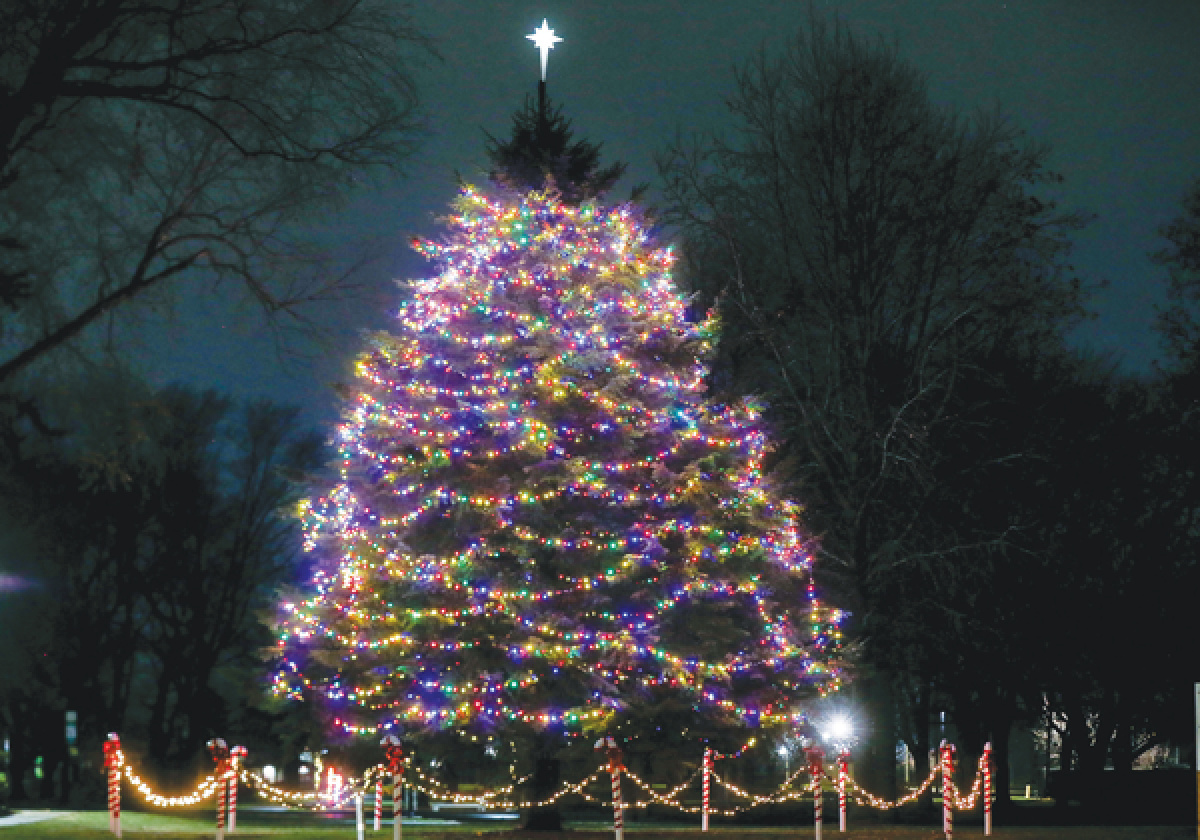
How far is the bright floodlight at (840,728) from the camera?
28.6m

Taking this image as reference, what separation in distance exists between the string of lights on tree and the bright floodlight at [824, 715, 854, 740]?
4356 mm

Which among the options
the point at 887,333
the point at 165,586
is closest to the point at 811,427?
the point at 887,333

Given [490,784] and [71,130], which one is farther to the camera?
[490,784]

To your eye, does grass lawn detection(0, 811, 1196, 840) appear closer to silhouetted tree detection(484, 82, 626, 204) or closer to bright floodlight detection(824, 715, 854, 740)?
bright floodlight detection(824, 715, 854, 740)

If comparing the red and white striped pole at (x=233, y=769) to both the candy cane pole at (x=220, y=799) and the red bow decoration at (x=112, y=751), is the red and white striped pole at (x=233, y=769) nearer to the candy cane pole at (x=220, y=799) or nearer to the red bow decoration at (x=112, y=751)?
the candy cane pole at (x=220, y=799)

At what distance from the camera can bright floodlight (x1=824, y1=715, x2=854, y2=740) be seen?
28.6 meters

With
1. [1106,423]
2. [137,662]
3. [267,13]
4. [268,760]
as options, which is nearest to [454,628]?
[267,13]

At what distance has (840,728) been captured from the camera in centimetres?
2972

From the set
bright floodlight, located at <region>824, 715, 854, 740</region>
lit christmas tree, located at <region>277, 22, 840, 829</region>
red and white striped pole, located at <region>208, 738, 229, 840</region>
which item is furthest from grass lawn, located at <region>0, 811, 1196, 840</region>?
bright floodlight, located at <region>824, 715, 854, 740</region>

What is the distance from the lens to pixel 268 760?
7856 centimetres

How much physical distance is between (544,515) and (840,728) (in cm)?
1076

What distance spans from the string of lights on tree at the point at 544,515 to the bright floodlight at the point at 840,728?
14.3ft

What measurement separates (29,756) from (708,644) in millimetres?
43527

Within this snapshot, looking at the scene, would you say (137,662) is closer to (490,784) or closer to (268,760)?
(268,760)
